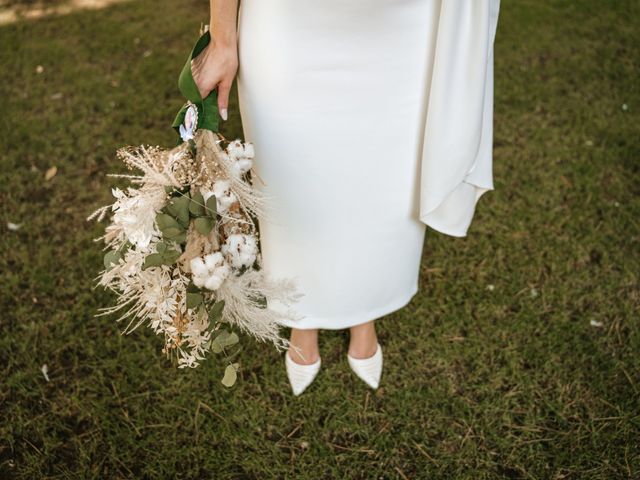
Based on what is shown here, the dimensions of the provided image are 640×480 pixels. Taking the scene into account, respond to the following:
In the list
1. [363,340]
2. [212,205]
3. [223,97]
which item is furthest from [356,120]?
[363,340]

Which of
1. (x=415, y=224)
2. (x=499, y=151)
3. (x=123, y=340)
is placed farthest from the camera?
(x=499, y=151)

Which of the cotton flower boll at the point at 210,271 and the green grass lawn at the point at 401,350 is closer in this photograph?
the cotton flower boll at the point at 210,271

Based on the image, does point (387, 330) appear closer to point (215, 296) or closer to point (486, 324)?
point (486, 324)

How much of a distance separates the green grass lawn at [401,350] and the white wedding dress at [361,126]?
1.70ft

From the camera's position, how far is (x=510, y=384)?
2.28 metres

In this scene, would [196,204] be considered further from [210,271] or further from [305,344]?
[305,344]

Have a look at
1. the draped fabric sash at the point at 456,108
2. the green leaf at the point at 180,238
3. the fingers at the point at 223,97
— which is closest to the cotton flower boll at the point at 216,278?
the green leaf at the point at 180,238

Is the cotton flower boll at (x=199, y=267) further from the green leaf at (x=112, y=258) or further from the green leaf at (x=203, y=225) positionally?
the green leaf at (x=112, y=258)

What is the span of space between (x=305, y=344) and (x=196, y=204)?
1.06m

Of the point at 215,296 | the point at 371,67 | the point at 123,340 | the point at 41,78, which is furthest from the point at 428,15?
the point at 41,78

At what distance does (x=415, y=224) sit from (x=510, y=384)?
81 cm

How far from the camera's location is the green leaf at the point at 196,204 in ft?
4.48

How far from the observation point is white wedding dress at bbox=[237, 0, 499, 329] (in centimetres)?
153

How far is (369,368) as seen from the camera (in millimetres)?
2311
